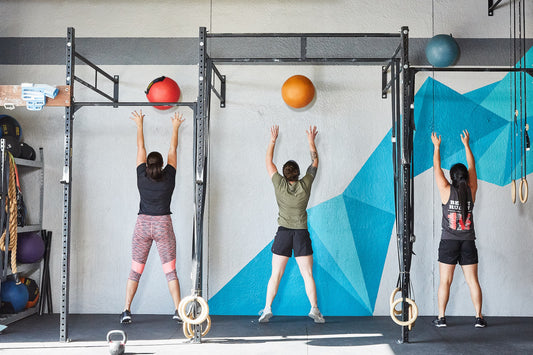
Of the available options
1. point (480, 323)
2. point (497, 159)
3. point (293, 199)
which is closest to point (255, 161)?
point (293, 199)

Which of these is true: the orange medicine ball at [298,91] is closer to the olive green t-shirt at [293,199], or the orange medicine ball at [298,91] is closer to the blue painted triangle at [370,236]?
the olive green t-shirt at [293,199]

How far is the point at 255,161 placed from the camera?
5.18m

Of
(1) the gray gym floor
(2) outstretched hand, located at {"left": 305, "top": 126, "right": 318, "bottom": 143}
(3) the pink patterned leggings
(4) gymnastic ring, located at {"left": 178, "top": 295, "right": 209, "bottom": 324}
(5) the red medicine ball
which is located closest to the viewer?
(4) gymnastic ring, located at {"left": 178, "top": 295, "right": 209, "bottom": 324}

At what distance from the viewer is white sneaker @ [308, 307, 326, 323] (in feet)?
15.0

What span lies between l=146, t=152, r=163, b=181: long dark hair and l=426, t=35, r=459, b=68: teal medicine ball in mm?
2981

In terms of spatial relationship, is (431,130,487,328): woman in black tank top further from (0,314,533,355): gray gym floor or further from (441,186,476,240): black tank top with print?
(0,314,533,355): gray gym floor

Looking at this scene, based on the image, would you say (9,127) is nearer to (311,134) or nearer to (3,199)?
(3,199)

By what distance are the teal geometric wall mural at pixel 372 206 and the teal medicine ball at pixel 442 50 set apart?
350 millimetres

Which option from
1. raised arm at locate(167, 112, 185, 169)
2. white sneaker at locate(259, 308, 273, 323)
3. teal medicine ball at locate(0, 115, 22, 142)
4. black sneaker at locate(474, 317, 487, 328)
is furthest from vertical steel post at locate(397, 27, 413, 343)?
teal medicine ball at locate(0, 115, 22, 142)

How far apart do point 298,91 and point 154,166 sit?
166 cm

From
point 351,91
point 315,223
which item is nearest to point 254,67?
point 351,91

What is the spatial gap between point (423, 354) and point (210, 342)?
1736 mm

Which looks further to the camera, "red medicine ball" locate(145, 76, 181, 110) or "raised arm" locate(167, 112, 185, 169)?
"red medicine ball" locate(145, 76, 181, 110)

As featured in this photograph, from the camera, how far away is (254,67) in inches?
205
